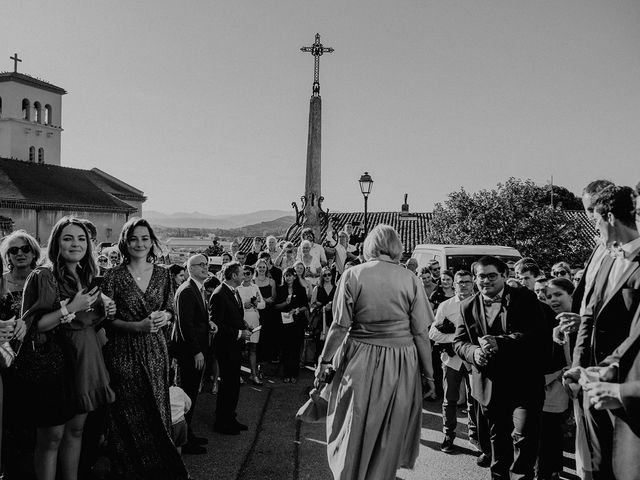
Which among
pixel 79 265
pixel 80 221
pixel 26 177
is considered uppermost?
pixel 26 177

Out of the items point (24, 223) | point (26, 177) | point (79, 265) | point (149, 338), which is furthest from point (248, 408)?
point (26, 177)

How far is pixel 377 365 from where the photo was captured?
420 centimetres

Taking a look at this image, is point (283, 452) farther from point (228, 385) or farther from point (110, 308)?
point (110, 308)

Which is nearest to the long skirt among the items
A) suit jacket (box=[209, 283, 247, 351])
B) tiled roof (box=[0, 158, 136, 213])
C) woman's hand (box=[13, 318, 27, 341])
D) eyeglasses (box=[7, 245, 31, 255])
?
suit jacket (box=[209, 283, 247, 351])

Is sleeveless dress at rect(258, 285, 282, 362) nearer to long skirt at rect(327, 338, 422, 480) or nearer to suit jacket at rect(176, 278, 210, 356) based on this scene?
suit jacket at rect(176, 278, 210, 356)

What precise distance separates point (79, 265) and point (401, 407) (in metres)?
2.81

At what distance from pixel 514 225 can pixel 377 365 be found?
27.3 metres

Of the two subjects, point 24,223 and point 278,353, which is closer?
point 278,353

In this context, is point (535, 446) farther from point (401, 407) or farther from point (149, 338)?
point (149, 338)

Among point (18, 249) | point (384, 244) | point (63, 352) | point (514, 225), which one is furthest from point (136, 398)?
point (514, 225)

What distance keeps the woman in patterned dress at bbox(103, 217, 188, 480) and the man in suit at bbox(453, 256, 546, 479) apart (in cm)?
260

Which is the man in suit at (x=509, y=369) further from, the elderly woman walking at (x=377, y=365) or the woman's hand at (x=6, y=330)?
the woman's hand at (x=6, y=330)

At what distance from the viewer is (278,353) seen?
10008 mm

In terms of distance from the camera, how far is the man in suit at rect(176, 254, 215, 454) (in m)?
5.38
